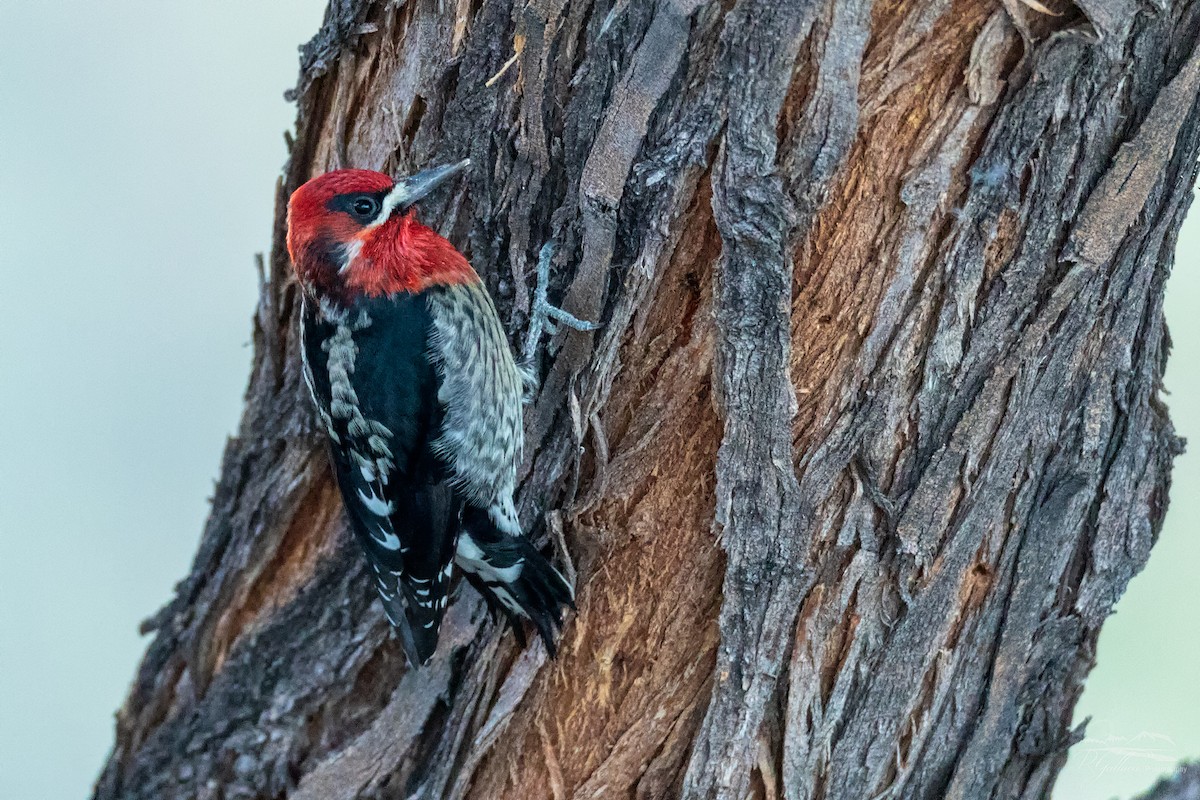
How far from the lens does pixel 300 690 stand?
2732 millimetres

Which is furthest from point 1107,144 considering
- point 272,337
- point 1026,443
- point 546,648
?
point 272,337

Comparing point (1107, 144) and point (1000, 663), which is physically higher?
point (1107, 144)

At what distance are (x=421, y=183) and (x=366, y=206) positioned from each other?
0.61ft

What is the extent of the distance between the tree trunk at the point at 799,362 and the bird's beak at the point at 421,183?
66 mm

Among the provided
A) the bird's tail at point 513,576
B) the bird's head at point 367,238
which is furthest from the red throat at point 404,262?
the bird's tail at point 513,576

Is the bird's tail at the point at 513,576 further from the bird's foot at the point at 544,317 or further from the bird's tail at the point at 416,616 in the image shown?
the bird's foot at the point at 544,317

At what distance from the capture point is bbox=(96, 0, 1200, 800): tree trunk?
5.79 feet

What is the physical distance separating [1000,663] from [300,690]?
1979 mm

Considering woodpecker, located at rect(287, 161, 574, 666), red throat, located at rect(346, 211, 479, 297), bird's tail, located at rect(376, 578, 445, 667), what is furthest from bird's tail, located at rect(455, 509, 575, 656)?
red throat, located at rect(346, 211, 479, 297)

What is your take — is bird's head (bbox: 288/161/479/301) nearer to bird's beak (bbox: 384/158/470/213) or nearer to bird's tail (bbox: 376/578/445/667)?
bird's beak (bbox: 384/158/470/213)

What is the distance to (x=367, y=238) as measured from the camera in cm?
247

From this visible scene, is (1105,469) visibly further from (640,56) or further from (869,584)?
(640,56)

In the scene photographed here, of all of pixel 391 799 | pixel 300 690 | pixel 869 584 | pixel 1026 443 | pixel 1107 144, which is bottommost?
pixel 391 799

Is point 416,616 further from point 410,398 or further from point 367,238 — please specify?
point 367,238
